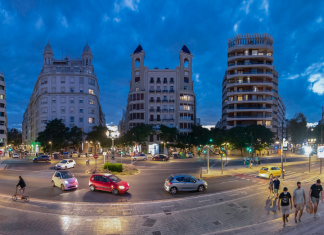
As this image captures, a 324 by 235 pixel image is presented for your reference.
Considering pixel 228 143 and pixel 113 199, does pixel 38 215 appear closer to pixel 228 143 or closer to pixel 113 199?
pixel 113 199

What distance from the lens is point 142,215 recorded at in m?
12.1

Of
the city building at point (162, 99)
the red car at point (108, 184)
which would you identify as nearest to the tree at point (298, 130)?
the city building at point (162, 99)

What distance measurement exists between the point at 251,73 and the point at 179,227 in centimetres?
7123

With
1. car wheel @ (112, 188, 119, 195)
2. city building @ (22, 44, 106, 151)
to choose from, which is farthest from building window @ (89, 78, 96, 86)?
car wheel @ (112, 188, 119, 195)

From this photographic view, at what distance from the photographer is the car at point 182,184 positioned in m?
17.2

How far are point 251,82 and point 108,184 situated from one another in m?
66.5

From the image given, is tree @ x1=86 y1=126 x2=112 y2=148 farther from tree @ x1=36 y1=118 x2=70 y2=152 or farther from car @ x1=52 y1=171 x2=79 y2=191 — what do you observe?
car @ x1=52 y1=171 x2=79 y2=191

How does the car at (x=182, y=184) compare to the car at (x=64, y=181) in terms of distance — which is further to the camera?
the car at (x=64, y=181)

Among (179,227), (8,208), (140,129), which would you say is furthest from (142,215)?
(140,129)

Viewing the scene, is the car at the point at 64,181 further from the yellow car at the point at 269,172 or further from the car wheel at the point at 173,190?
the yellow car at the point at 269,172

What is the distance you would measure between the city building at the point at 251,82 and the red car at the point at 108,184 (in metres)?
60.5

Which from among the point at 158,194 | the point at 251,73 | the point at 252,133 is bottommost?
the point at 158,194

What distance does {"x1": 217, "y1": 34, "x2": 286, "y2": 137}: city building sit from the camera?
7031 centimetres

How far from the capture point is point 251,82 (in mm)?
70875
